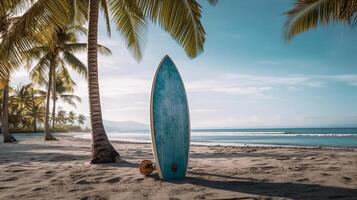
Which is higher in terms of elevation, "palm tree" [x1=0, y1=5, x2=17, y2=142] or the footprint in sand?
"palm tree" [x1=0, y1=5, x2=17, y2=142]

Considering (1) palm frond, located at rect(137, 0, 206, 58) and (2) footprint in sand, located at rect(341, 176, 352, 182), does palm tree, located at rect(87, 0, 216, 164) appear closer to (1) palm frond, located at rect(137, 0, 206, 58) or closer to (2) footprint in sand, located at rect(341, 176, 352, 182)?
(1) palm frond, located at rect(137, 0, 206, 58)

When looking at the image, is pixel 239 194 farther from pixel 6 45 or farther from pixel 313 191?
pixel 6 45

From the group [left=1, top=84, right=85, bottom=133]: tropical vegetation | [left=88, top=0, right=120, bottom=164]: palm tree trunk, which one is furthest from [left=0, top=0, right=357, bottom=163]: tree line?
[left=1, top=84, right=85, bottom=133]: tropical vegetation

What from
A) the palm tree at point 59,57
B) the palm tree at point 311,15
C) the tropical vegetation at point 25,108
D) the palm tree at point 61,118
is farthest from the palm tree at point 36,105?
the palm tree at point 311,15

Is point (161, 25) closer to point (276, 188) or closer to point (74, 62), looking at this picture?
point (276, 188)

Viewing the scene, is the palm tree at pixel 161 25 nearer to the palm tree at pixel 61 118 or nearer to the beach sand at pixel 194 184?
the beach sand at pixel 194 184

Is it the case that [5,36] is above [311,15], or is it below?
below

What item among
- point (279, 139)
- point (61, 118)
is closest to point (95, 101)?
point (279, 139)

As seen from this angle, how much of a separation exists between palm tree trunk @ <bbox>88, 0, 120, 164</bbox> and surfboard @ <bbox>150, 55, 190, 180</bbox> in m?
2.65

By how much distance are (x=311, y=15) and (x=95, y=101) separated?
240 inches

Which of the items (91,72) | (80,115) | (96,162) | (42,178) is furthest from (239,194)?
(80,115)

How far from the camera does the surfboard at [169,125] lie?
15.1ft

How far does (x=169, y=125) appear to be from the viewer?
4652mm

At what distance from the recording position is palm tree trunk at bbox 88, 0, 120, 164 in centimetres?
692
